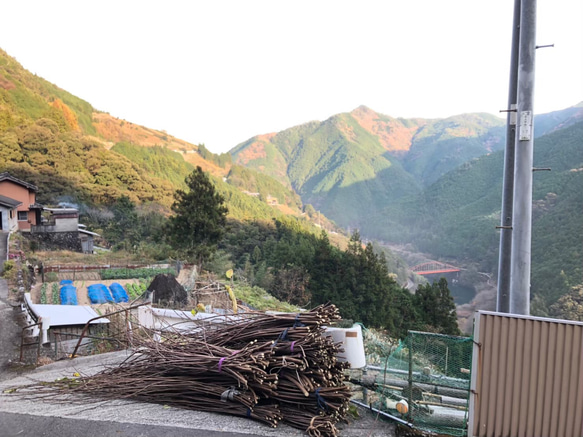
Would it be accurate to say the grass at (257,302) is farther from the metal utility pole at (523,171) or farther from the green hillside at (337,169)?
the green hillside at (337,169)

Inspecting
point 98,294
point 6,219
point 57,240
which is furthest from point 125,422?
point 57,240

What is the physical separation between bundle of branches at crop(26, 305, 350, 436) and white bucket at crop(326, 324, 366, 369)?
0.16 m

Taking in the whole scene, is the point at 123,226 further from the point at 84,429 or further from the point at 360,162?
the point at 360,162

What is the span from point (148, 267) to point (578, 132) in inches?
3336

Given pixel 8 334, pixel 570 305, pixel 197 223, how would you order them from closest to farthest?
pixel 8 334
pixel 197 223
pixel 570 305

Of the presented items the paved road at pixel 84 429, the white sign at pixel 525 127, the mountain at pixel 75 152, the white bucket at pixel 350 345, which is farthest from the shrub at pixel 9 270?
the mountain at pixel 75 152

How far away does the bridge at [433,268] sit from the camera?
74.8 m

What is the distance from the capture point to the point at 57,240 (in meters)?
24.5

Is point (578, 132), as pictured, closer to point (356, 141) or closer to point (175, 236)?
point (175, 236)

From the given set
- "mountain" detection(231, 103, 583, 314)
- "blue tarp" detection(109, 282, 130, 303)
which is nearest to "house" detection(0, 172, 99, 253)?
"blue tarp" detection(109, 282, 130, 303)

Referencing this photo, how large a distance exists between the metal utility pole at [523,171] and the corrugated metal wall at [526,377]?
105cm

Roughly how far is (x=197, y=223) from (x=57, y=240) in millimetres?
9097

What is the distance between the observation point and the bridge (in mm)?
74812

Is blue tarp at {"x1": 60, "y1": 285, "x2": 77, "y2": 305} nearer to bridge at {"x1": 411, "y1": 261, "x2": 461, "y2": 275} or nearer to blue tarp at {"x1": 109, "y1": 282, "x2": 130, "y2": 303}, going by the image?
blue tarp at {"x1": 109, "y1": 282, "x2": 130, "y2": 303}
